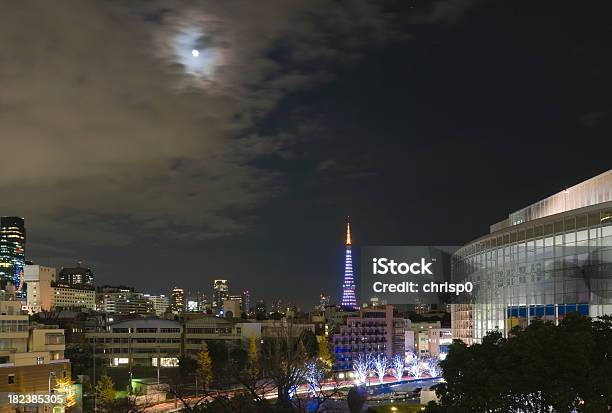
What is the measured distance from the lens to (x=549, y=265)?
115ft

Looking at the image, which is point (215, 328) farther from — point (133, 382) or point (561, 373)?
point (561, 373)

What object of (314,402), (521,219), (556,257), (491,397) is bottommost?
(314,402)

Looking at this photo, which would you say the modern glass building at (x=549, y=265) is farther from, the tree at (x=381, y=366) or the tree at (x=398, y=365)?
the tree at (x=398, y=365)

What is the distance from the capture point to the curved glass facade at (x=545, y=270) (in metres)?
31.7

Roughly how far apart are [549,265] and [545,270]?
43cm

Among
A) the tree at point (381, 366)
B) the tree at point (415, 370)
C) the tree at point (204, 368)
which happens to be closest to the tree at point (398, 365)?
the tree at point (381, 366)

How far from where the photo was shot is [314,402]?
53.3 m

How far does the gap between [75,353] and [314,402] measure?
4101cm

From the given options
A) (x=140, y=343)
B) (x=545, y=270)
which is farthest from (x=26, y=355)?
(x=140, y=343)

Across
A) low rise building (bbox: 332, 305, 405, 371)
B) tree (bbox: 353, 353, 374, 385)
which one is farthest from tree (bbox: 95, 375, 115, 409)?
low rise building (bbox: 332, 305, 405, 371)

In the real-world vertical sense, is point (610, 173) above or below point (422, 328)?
above

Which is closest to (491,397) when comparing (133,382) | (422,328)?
(133,382)

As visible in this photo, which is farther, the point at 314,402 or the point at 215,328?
the point at 215,328

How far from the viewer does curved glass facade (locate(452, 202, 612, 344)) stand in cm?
3169
